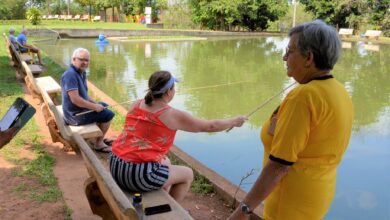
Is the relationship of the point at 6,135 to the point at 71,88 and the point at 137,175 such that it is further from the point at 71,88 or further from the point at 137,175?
the point at 71,88

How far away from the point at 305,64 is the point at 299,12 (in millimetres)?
42015

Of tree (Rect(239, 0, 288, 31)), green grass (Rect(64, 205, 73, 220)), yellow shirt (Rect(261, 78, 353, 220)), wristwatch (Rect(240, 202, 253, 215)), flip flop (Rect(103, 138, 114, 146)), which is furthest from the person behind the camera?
tree (Rect(239, 0, 288, 31))

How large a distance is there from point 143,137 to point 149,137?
0.04 meters

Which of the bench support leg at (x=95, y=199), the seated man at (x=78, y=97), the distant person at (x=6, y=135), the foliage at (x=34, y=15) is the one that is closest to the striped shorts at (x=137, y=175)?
the bench support leg at (x=95, y=199)

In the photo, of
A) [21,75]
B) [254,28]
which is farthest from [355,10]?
[21,75]

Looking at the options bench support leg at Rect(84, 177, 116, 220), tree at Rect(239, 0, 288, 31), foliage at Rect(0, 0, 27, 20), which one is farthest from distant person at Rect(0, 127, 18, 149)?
foliage at Rect(0, 0, 27, 20)

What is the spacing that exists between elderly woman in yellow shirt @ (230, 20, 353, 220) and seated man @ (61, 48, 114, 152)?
333 centimetres

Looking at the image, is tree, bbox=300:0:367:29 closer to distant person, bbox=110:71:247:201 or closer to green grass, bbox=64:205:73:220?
green grass, bbox=64:205:73:220

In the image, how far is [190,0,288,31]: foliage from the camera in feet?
120

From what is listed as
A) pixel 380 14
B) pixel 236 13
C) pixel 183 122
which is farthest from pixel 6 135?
pixel 380 14

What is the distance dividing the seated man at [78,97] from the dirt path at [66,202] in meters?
0.57

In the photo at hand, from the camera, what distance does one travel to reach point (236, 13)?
36.9 metres

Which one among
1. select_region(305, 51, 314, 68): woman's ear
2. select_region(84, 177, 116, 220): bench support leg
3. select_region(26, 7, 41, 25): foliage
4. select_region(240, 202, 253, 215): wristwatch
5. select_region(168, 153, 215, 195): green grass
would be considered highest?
select_region(26, 7, 41, 25): foliage

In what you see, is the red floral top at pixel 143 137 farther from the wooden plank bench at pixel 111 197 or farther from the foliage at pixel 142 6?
the foliage at pixel 142 6
